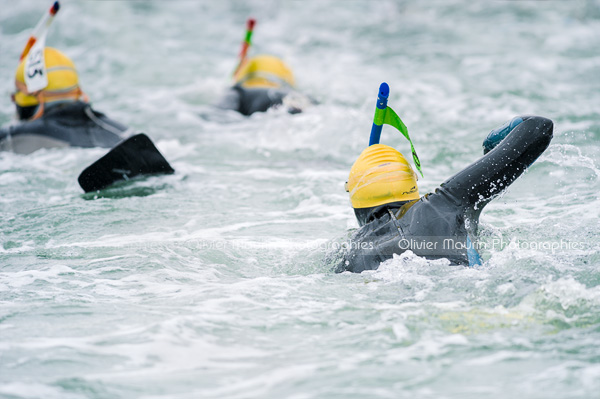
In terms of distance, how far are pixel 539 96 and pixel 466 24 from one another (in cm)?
507

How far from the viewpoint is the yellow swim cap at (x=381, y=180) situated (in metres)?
4.47

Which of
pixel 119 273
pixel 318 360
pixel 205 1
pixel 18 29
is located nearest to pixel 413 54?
pixel 205 1

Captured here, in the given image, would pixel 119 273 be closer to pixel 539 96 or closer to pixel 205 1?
pixel 539 96

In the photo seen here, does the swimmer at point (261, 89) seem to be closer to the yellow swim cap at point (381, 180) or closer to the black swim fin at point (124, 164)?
the black swim fin at point (124, 164)

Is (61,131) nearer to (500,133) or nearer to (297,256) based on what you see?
(297,256)

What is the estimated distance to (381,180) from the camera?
4.47m

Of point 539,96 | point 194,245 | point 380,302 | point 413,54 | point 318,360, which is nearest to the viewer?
point 318,360

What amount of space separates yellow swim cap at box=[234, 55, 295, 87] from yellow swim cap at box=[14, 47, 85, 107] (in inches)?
99.3

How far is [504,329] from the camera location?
372 centimetres

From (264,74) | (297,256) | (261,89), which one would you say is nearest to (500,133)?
(297,256)

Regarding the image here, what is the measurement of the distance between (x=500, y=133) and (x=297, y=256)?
1572 millimetres

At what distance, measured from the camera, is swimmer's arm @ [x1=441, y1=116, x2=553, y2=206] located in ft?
13.9

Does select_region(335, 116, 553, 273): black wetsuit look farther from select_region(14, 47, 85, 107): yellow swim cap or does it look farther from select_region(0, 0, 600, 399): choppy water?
select_region(14, 47, 85, 107): yellow swim cap

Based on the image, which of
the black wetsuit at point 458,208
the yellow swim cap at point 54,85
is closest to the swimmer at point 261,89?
the yellow swim cap at point 54,85
